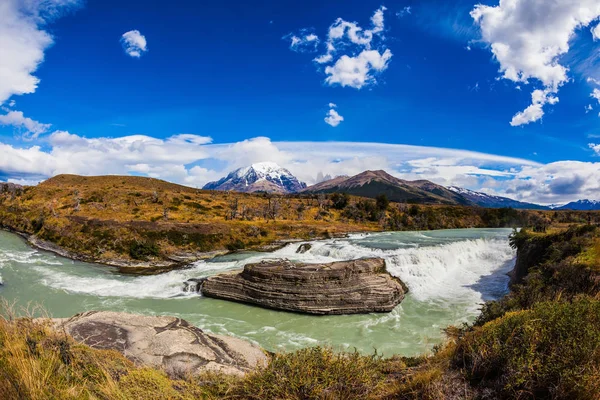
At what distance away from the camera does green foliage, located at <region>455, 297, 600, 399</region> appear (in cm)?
420

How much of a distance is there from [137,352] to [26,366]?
6298 millimetres

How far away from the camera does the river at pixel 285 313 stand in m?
17.8

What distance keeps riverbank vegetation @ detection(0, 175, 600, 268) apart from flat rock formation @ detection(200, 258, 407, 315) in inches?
767

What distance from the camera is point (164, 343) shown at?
1012cm

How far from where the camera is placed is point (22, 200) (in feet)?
228

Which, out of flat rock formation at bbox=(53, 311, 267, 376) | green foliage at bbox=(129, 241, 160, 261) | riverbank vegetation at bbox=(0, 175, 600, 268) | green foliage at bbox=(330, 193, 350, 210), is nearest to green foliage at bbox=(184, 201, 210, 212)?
riverbank vegetation at bbox=(0, 175, 600, 268)

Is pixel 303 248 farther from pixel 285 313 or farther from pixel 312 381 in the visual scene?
pixel 312 381

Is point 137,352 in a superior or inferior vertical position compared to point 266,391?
inferior

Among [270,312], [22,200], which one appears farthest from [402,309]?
[22,200]

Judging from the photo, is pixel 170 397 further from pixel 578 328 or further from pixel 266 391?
pixel 578 328

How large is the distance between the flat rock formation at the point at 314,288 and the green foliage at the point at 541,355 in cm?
1547

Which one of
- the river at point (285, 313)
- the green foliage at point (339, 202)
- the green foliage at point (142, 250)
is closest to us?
the river at point (285, 313)

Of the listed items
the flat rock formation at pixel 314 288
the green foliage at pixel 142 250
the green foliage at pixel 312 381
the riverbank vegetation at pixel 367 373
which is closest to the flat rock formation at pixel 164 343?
the riverbank vegetation at pixel 367 373

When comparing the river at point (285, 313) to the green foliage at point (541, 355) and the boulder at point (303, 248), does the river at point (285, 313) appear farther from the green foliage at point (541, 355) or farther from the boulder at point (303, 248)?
the green foliage at point (541, 355)
